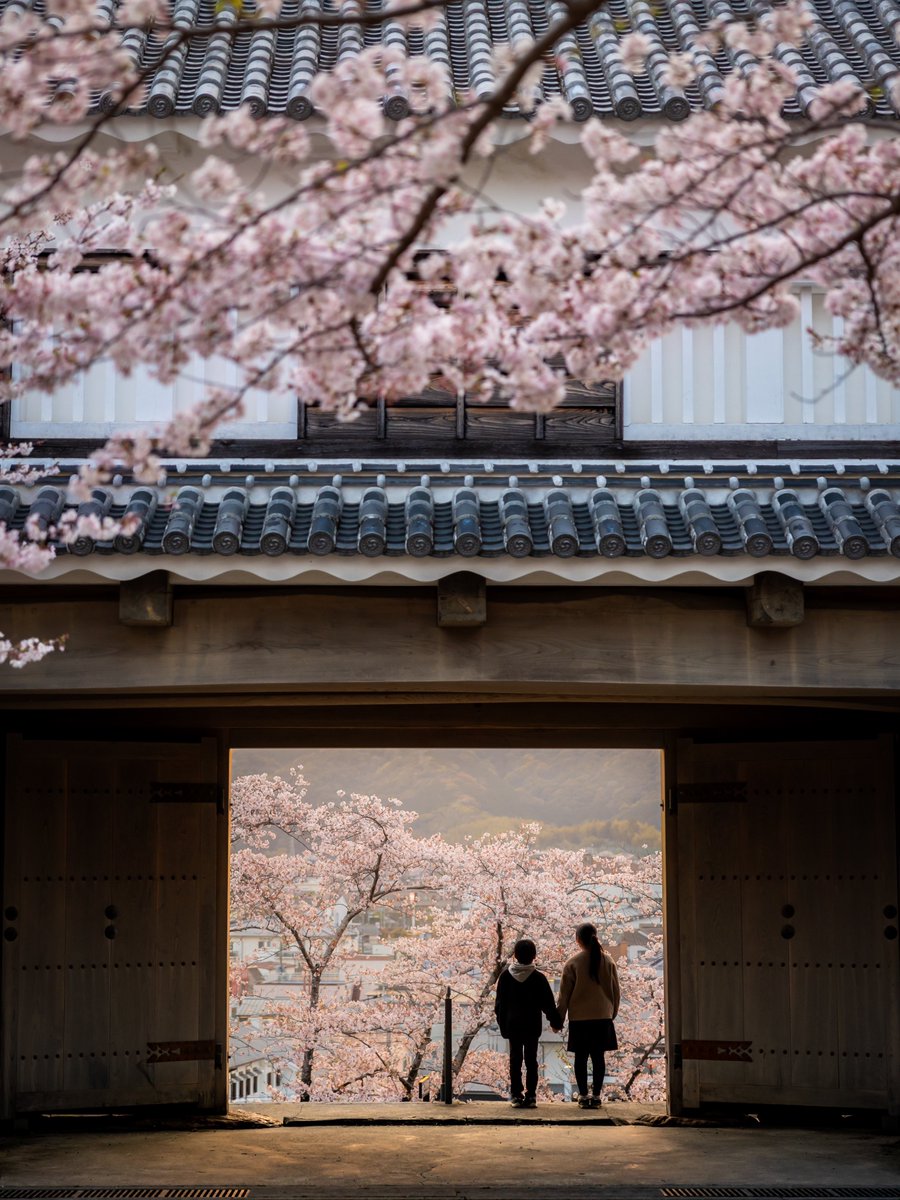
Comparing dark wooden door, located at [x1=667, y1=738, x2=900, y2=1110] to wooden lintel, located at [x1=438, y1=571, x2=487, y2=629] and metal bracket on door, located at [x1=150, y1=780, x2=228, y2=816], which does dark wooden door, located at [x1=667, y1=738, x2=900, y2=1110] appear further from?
wooden lintel, located at [x1=438, y1=571, x2=487, y2=629]

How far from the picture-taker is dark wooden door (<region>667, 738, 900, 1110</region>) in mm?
7535

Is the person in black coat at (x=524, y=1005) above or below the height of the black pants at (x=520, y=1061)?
above

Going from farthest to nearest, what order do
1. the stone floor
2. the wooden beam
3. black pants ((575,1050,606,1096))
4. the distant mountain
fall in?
the distant mountain, black pants ((575,1050,606,1096)), the stone floor, the wooden beam

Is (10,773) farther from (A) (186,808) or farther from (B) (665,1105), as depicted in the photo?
Result: (B) (665,1105)

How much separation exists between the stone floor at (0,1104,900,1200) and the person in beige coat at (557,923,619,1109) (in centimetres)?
111

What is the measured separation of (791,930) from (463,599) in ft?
11.0

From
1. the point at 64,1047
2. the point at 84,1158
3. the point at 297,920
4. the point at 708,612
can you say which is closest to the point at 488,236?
the point at 708,612

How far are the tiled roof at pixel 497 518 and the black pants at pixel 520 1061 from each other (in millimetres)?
4502

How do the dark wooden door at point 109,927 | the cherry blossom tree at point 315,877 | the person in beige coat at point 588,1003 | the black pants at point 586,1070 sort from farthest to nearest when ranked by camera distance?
the cherry blossom tree at point 315,877
the person in beige coat at point 588,1003
the black pants at point 586,1070
the dark wooden door at point 109,927

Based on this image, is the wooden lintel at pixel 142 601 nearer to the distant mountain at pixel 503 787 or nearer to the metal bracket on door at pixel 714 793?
the metal bracket on door at pixel 714 793

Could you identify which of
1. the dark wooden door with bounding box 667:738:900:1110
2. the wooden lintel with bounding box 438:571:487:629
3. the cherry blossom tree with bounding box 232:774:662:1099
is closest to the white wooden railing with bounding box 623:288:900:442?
the wooden lintel with bounding box 438:571:487:629

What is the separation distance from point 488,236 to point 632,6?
17.5ft

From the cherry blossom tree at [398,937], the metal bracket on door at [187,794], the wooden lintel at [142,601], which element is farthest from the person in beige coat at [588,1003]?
the cherry blossom tree at [398,937]

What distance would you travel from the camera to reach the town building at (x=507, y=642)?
210 inches
